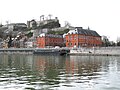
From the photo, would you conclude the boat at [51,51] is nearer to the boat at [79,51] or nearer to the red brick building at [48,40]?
the boat at [79,51]

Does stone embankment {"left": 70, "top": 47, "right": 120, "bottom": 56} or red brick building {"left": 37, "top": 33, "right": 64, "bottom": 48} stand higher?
red brick building {"left": 37, "top": 33, "right": 64, "bottom": 48}

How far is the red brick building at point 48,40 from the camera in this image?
6088 inches

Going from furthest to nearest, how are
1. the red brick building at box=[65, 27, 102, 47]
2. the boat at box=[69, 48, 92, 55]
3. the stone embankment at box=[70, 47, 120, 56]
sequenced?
the red brick building at box=[65, 27, 102, 47] → the boat at box=[69, 48, 92, 55] → the stone embankment at box=[70, 47, 120, 56]

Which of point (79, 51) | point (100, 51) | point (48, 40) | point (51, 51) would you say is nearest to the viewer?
point (100, 51)

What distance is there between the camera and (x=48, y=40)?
156000 millimetres

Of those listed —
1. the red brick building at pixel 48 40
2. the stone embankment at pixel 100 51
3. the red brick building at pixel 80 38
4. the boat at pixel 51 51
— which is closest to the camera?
the stone embankment at pixel 100 51

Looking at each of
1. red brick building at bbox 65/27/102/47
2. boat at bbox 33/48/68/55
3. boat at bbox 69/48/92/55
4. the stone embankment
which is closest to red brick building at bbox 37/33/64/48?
red brick building at bbox 65/27/102/47

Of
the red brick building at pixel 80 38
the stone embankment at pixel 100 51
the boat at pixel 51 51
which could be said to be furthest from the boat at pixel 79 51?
the red brick building at pixel 80 38

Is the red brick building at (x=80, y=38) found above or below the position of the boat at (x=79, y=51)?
above

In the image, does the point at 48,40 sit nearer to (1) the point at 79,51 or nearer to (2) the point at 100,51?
(1) the point at 79,51

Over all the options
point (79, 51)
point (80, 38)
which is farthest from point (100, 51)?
point (80, 38)

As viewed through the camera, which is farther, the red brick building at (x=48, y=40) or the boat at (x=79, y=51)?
the red brick building at (x=48, y=40)

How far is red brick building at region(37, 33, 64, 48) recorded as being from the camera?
154637 mm

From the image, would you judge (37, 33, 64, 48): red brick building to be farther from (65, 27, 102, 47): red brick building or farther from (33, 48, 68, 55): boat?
(33, 48, 68, 55): boat
